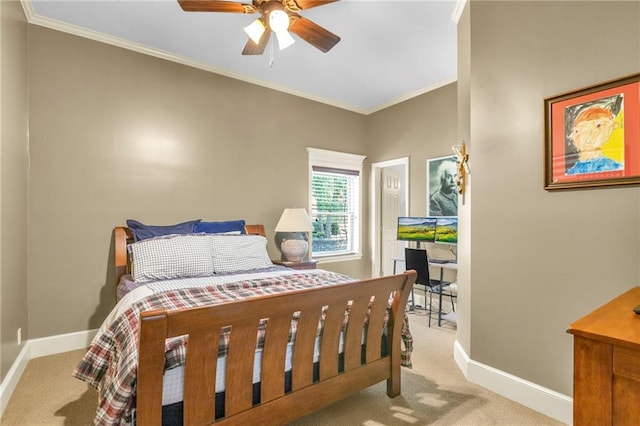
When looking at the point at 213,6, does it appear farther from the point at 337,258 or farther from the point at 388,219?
the point at 388,219

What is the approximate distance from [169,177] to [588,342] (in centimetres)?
354

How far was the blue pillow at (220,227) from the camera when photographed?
3479 millimetres

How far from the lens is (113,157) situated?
320 cm

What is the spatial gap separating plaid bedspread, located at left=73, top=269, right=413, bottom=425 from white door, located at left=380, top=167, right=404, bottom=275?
2.85 m

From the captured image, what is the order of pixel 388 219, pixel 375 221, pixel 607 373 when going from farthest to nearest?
pixel 388 219, pixel 375 221, pixel 607 373

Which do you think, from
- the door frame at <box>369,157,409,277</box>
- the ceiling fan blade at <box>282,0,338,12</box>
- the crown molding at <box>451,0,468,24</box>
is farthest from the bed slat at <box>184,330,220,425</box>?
the door frame at <box>369,157,409,277</box>

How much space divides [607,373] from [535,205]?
1332 millimetres

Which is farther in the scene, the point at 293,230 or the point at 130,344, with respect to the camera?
the point at 293,230

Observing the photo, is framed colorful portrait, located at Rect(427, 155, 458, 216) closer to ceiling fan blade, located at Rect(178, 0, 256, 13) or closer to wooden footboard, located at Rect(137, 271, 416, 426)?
wooden footboard, located at Rect(137, 271, 416, 426)

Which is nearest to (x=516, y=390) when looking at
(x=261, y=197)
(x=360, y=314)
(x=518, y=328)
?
(x=518, y=328)

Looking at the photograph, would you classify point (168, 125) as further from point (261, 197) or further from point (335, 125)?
point (335, 125)

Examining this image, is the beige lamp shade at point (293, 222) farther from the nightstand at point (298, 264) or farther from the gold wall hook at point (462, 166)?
the gold wall hook at point (462, 166)

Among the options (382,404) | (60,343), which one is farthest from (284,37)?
(60,343)

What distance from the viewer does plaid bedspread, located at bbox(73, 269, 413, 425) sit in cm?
131
